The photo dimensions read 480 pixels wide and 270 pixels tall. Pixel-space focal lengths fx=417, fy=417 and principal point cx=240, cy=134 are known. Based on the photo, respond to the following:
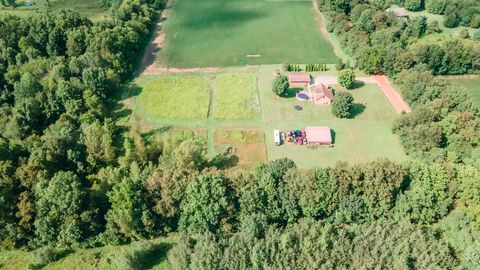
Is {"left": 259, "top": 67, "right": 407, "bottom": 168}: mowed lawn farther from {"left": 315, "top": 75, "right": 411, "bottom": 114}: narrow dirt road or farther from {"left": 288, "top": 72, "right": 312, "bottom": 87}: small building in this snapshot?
{"left": 288, "top": 72, "right": 312, "bottom": 87}: small building

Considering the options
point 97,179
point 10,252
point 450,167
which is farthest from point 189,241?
point 450,167

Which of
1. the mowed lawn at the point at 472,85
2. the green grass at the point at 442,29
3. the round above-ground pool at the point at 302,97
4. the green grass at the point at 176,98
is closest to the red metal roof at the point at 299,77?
the round above-ground pool at the point at 302,97

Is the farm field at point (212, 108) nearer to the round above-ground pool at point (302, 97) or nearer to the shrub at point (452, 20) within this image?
the round above-ground pool at point (302, 97)

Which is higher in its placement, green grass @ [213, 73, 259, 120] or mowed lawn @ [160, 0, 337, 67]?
mowed lawn @ [160, 0, 337, 67]

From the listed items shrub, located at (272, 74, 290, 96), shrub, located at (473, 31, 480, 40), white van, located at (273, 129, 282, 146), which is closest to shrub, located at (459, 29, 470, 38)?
shrub, located at (473, 31, 480, 40)

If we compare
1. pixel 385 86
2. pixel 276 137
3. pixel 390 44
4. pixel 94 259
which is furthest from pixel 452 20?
pixel 94 259

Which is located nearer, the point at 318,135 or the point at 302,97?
the point at 318,135

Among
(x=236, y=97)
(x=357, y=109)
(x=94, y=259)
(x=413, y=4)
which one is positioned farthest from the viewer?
(x=413, y=4)

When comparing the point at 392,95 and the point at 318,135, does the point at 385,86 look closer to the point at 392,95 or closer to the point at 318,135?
the point at 392,95
